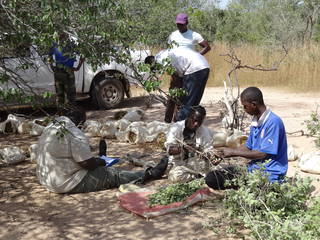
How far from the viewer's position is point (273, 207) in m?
3.45

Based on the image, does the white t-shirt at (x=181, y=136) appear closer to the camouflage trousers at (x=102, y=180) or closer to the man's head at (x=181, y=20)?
the camouflage trousers at (x=102, y=180)

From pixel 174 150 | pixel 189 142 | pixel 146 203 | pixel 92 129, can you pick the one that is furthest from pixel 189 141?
pixel 92 129

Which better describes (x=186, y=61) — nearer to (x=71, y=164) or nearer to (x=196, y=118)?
(x=196, y=118)

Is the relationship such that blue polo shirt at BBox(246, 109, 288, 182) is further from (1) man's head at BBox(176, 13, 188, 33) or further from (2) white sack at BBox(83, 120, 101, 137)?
(2) white sack at BBox(83, 120, 101, 137)

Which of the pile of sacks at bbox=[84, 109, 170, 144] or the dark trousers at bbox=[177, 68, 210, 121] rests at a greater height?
the dark trousers at bbox=[177, 68, 210, 121]

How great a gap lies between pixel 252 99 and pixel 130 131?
124 inches

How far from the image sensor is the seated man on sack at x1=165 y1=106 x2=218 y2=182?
4.63 metres

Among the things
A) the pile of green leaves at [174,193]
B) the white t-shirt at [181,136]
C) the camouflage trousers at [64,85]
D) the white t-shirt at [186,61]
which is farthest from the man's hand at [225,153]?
the camouflage trousers at [64,85]

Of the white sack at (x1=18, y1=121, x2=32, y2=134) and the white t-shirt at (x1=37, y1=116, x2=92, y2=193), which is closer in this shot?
the white t-shirt at (x1=37, y1=116, x2=92, y2=193)

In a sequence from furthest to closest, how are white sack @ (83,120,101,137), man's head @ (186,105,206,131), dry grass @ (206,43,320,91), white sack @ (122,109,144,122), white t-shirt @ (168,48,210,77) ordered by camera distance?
dry grass @ (206,43,320,91) < white sack @ (122,109,144,122) < white sack @ (83,120,101,137) < white t-shirt @ (168,48,210,77) < man's head @ (186,105,206,131)

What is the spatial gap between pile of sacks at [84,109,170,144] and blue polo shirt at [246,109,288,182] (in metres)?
2.65

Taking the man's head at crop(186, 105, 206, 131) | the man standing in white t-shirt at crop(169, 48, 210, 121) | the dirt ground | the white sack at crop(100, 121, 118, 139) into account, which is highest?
the man standing in white t-shirt at crop(169, 48, 210, 121)

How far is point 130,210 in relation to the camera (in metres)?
4.07

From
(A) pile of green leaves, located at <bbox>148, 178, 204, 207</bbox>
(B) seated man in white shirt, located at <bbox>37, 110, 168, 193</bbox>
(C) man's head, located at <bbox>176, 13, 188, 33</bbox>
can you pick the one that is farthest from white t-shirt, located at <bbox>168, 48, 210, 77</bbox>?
(A) pile of green leaves, located at <bbox>148, 178, 204, 207</bbox>
